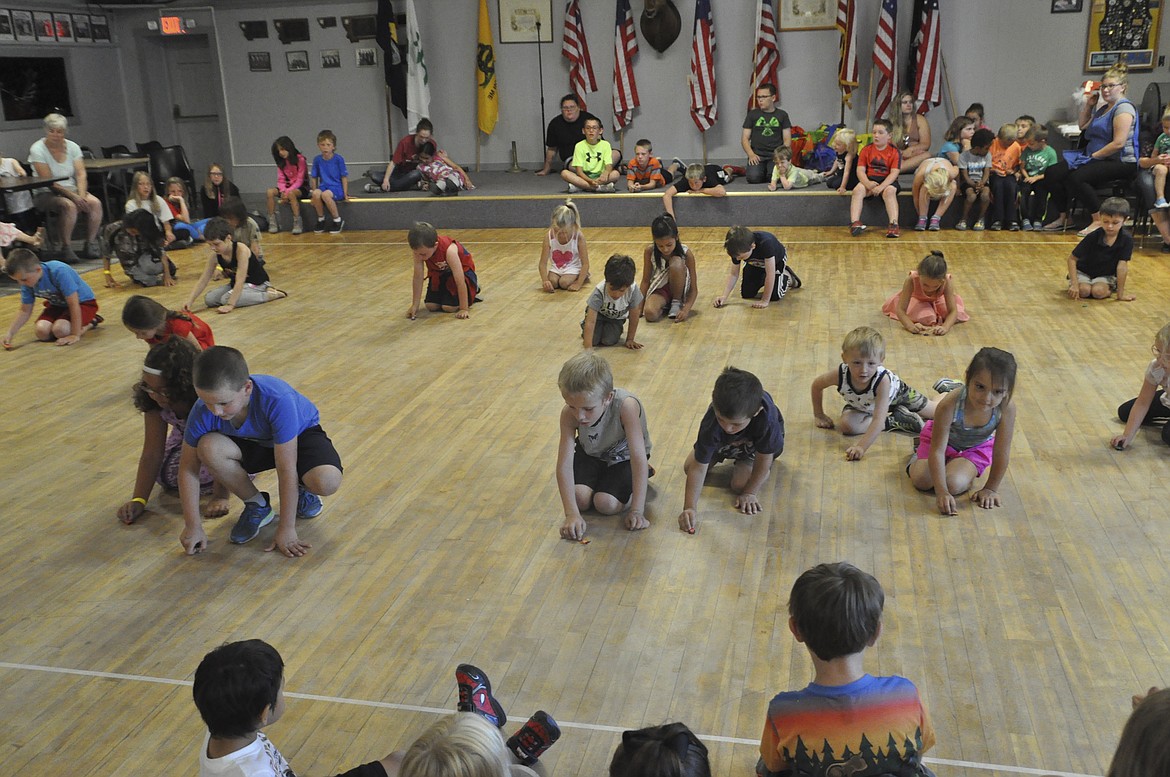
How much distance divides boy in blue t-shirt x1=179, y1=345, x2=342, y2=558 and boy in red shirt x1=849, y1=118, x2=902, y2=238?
715 centimetres

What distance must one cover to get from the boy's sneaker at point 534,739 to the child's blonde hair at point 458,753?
1.98 ft

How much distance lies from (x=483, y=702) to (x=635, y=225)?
861 centimetres

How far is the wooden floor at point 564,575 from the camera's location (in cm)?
279

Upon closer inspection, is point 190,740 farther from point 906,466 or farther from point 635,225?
point 635,225

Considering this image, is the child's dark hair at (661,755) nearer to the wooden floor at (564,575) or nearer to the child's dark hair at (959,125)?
the wooden floor at (564,575)

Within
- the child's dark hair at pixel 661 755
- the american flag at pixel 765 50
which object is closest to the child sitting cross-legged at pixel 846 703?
the child's dark hair at pixel 661 755

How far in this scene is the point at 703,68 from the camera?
39.2 ft

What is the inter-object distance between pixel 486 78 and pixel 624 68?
1878 mm

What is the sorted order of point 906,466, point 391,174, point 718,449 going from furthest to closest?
point 391,174 < point 906,466 < point 718,449

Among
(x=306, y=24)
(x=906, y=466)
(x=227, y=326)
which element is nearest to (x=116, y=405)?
(x=227, y=326)

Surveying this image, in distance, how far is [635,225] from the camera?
35.2ft

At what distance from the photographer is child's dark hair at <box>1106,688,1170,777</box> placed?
1.43 m

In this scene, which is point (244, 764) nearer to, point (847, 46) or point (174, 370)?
point (174, 370)

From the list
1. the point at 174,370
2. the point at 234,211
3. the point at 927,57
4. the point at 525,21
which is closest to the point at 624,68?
the point at 525,21
